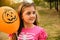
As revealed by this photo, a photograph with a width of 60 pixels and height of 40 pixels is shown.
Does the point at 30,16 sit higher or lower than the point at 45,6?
higher

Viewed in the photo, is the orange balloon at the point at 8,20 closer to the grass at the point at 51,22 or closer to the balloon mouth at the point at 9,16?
the balloon mouth at the point at 9,16

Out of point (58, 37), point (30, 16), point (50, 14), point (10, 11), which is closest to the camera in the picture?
point (10, 11)

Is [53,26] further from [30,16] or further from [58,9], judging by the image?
[30,16]

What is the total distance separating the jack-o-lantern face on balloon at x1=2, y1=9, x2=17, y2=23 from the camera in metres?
1.49

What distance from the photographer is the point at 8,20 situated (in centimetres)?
149

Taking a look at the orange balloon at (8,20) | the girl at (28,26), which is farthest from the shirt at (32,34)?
the orange balloon at (8,20)

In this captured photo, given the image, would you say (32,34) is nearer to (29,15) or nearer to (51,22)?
(29,15)

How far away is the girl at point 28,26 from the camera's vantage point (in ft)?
5.39

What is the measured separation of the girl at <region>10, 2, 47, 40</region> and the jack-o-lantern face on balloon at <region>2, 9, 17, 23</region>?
142 mm

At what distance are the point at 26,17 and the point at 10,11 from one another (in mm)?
177

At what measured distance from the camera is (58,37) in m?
4.81

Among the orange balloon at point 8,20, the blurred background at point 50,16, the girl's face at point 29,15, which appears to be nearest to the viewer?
the orange balloon at point 8,20

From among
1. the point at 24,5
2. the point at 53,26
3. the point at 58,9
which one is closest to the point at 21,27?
the point at 24,5

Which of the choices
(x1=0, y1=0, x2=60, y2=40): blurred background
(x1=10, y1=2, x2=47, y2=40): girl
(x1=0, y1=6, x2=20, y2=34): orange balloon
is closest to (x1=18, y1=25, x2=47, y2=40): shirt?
(x1=10, y1=2, x2=47, y2=40): girl
